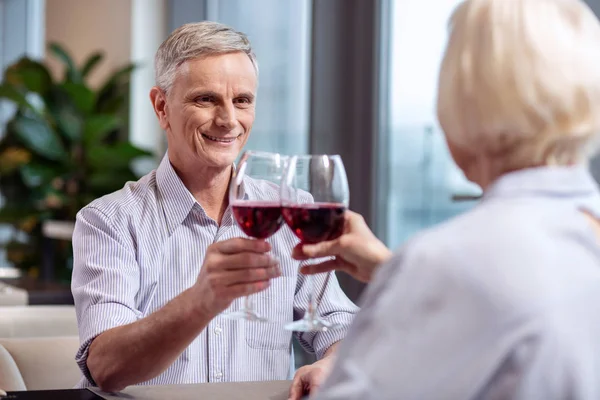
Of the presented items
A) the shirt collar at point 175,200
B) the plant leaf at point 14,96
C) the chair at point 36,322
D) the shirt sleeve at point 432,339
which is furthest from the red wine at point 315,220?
the plant leaf at point 14,96

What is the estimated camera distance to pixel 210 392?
1.69m

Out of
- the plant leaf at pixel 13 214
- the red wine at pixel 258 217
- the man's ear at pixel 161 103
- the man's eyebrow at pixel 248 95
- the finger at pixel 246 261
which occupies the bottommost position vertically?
the plant leaf at pixel 13 214

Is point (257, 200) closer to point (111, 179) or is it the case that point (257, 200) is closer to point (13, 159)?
point (111, 179)

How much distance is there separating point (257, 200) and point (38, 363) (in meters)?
1.14

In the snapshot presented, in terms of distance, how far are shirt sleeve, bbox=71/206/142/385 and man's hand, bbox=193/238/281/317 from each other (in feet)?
1.47

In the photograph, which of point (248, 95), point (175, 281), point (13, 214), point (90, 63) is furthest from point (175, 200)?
point (13, 214)

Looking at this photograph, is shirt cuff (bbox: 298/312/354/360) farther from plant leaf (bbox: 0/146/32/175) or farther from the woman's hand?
plant leaf (bbox: 0/146/32/175)

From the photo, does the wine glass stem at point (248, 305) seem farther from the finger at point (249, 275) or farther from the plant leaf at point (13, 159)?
the plant leaf at point (13, 159)

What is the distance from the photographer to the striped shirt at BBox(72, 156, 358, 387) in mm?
1979

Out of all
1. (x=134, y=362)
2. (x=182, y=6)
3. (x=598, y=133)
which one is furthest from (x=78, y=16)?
(x=598, y=133)

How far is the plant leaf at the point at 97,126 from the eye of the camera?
5.81m

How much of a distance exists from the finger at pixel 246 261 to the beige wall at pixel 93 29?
15.5 feet

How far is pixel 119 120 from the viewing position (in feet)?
19.4

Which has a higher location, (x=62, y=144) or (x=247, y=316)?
(x=247, y=316)
